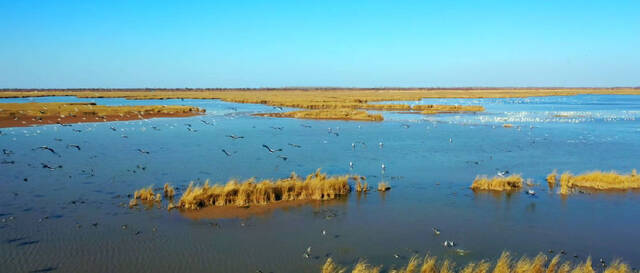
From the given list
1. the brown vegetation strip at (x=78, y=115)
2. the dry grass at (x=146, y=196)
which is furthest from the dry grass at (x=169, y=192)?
the brown vegetation strip at (x=78, y=115)

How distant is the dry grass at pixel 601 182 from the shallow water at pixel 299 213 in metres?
0.89

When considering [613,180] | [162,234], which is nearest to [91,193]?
[162,234]

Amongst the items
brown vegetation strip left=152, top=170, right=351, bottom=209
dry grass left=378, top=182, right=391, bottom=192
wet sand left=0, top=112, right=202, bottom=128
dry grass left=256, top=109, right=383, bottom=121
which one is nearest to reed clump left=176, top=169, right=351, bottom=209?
brown vegetation strip left=152, top=170, right=351, bottom=209

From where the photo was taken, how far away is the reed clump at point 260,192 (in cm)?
1411

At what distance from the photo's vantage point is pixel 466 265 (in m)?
9.82

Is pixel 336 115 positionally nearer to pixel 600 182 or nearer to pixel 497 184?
pixel 497 184

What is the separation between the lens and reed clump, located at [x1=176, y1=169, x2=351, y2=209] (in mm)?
14109

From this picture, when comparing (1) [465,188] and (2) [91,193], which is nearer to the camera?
(2) [91,193]

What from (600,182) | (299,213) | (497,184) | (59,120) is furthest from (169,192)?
(59,120)

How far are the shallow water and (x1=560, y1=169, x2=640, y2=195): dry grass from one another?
889 mm

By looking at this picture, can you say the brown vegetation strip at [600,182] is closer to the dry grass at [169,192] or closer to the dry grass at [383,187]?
the dry grass at [383,187]

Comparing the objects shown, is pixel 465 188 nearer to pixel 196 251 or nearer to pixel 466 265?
pixel 466 265

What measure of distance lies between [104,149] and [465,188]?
1954cm

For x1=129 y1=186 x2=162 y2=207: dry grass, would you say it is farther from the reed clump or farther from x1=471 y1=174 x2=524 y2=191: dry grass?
x1=471 y1=174 x2=524 y2=191: dry grass
